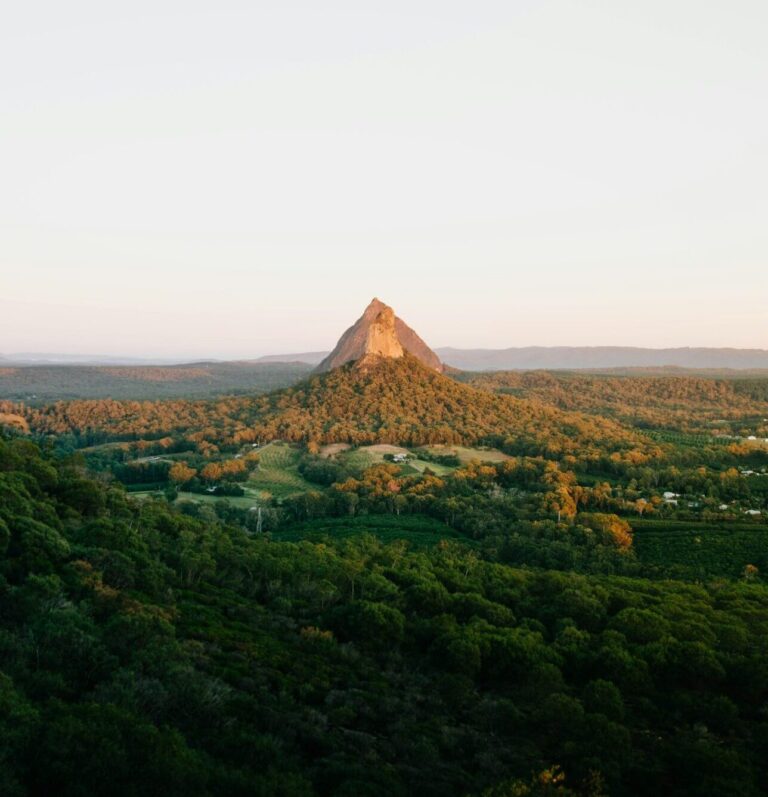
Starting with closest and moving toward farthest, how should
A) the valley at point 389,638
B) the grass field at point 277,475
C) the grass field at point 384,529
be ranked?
1. the valley at point 389,638
2. the grass field at point 384,529
3. the grass field at point 277,475

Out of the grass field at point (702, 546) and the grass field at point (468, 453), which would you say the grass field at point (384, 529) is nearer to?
the grass field at point (702, 546)

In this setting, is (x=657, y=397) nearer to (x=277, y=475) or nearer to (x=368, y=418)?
(x=368, y=418)

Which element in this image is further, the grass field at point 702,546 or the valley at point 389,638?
the grass field at point 702,546

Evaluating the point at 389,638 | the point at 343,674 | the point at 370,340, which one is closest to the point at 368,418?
the point at 370,340

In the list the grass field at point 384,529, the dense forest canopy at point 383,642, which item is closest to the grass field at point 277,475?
the dense forest canopy at point 383,642

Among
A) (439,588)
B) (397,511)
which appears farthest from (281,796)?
(397,511)

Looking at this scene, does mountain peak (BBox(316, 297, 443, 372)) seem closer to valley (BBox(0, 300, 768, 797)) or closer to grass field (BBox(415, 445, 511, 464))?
grass field (BBox(415, 445, 511, 464))

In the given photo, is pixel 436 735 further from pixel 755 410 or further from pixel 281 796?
pixel 755 410

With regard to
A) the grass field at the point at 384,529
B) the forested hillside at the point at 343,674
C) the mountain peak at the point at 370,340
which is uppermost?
the mountain peak at the point at 370,340
